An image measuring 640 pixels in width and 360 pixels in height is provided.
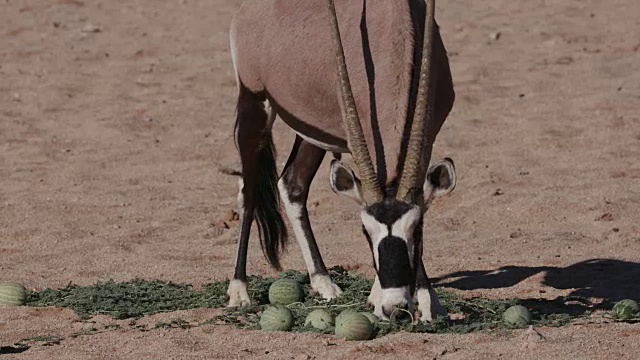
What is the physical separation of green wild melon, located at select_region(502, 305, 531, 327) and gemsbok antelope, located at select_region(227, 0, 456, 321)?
37cm

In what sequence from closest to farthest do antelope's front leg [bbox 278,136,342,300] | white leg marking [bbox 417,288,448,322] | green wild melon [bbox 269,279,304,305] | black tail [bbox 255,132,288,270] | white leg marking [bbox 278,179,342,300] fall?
white leg marking [bbox 417,288,448,322] → green wild melon [bbox 269,279,304,305] → white leg marking [bbox 278,179,342,300] → antelope's front leg [bbox 278,136,342,300] → black tail [bbox 255,132,288,270]

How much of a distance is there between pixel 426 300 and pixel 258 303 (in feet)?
3.44

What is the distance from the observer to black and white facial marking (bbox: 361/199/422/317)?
203 inches

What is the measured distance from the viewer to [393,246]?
5.15m

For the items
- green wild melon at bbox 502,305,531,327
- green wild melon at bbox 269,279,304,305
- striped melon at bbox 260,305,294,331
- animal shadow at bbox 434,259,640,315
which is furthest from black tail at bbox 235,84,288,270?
green wild melon at bbox 502,305,531,327

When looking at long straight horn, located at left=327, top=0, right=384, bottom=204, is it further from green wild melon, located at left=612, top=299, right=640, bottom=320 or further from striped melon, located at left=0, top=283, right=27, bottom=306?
striped melon, located at left=0, top=283, right=27, bottom=306

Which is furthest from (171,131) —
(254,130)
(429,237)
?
(254,130)

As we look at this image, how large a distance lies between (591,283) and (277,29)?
6.61 feet

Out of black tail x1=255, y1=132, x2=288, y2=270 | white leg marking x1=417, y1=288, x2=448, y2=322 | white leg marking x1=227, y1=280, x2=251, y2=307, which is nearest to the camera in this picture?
white leg marking x1=417, y1=288, x2=448, y2=322

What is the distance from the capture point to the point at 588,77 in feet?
40.2

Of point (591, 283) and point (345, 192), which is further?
point (591, 283)

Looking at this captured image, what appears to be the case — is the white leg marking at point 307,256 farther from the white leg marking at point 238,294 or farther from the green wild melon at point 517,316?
the green wild melon at point 517,316

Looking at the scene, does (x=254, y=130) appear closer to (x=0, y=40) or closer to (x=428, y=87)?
(x=428, y=87)

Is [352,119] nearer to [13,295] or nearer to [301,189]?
[301,189]
